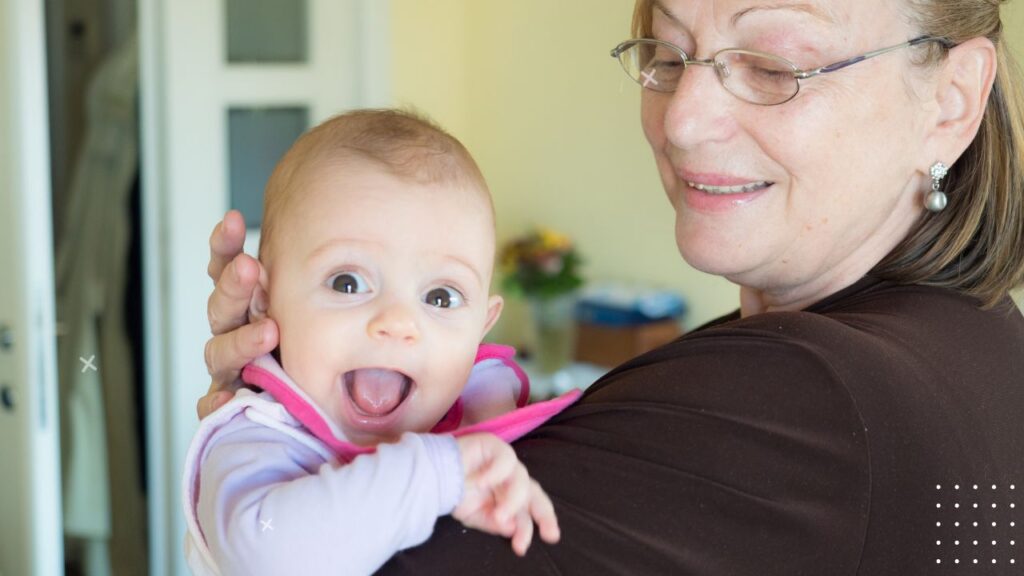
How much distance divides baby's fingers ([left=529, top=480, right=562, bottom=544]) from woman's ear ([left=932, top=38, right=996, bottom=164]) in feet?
2.28

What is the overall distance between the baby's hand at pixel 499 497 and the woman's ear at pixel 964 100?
70 cm

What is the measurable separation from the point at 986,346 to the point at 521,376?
0.47 metres

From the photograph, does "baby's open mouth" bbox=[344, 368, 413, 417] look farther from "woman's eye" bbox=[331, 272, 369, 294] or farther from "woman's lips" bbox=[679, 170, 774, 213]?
"woman's lips" bbox=[679, 170, 774, 213]

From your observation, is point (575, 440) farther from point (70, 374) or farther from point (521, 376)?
point (70, 374)

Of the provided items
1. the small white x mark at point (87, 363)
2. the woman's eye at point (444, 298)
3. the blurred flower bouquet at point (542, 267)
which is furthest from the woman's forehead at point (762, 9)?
the blurred flower bouquet at point (542, 267)

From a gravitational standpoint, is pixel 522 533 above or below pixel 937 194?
below

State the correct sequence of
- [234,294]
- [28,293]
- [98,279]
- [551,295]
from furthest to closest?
[551,295]
[98,279]
[28,293]
[234,294]

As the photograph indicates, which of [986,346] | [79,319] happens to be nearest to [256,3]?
[79,319]

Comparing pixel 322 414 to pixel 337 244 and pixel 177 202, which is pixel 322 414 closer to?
pixel 337 244

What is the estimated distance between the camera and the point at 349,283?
1112 millimetres

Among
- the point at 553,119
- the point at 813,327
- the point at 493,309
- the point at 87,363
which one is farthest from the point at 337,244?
the point at 553,119

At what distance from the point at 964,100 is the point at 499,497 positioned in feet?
2.57

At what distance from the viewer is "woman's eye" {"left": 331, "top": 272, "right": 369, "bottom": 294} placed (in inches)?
43.8

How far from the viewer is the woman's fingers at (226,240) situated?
1.31 meters
